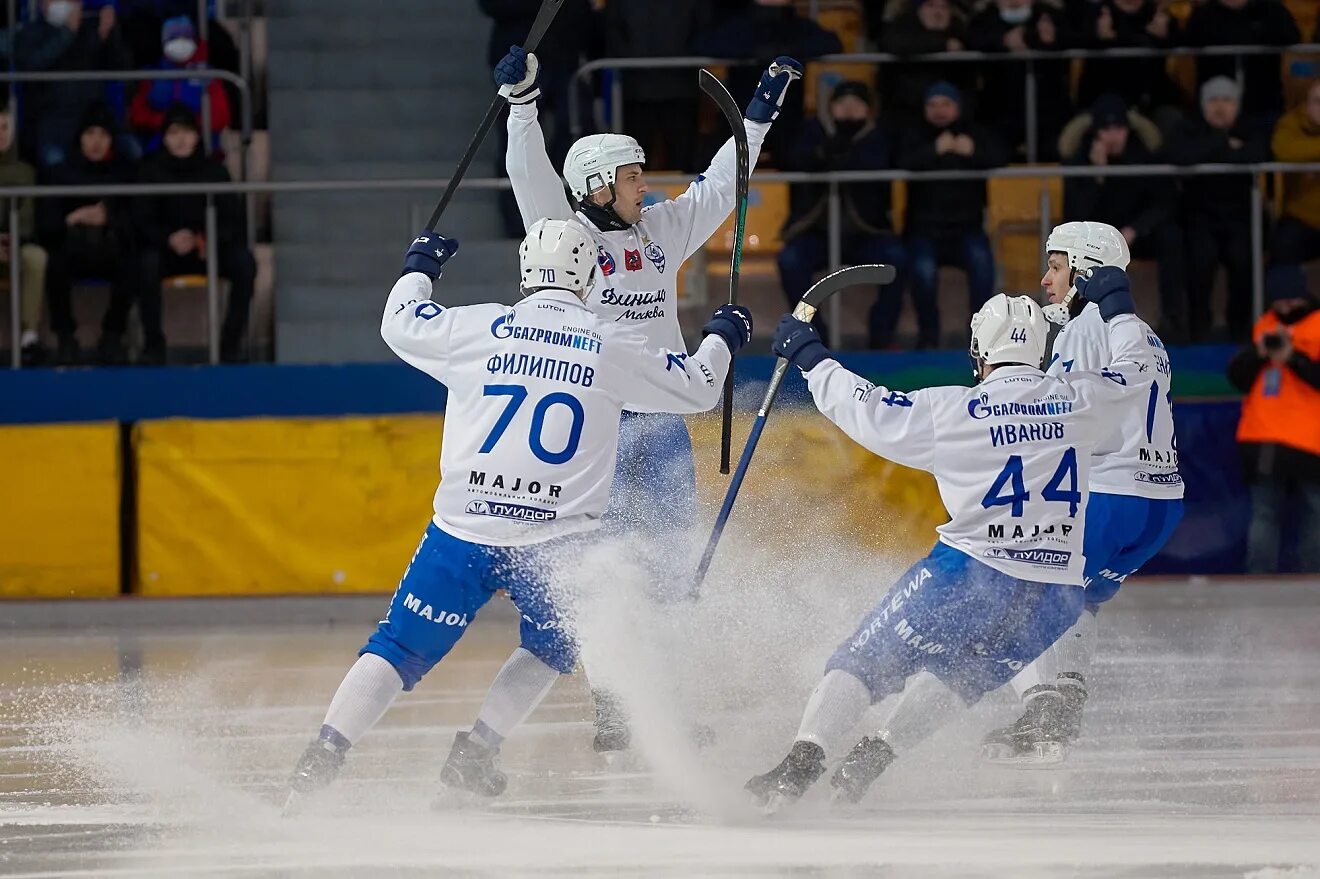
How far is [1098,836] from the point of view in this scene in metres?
5.34

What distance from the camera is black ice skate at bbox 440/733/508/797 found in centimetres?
598

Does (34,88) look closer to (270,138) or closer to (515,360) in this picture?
(270,138)

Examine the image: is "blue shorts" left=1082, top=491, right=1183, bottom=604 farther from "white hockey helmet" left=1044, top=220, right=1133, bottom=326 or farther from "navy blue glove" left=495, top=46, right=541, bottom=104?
"navy blue glove" left=495, top=46, right=541, bottom=104

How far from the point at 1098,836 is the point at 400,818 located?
194 centimetres

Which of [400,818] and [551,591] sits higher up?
[551,591]

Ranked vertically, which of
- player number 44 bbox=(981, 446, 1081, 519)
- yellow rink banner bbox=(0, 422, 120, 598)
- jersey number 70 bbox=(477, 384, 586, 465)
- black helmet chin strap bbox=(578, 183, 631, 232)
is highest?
black helmet chin strap bbox=(578, 183, 631, 232)

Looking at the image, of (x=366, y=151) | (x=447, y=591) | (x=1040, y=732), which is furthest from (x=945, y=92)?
(x=447, y=591)

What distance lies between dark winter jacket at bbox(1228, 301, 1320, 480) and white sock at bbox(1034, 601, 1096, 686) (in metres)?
4.09

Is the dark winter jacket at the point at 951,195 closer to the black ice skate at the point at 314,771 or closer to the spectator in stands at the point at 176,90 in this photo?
the spectator in stands at the point at 176,90

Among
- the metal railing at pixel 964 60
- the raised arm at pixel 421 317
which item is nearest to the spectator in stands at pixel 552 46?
the metal railing at pixel 964 60

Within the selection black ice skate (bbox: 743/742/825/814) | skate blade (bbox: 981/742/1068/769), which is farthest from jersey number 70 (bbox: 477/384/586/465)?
skate blade (bbox: 981/742/1068/769)

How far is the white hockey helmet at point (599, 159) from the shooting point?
6855mm

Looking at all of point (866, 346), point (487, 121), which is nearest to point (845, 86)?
point (866, 346)

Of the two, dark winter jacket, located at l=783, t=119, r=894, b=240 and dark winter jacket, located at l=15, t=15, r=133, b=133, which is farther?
dark winter jacket, located at l=15, t=15, r=133, b=133
